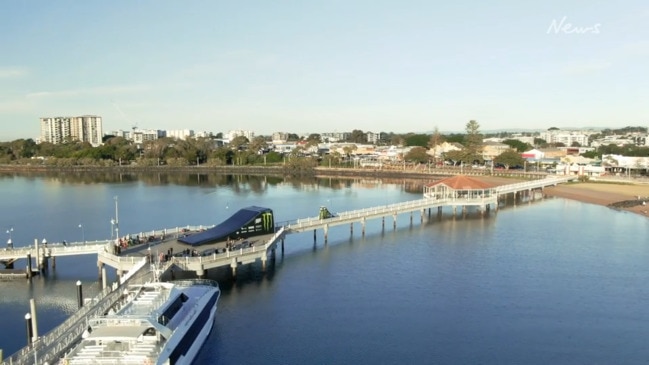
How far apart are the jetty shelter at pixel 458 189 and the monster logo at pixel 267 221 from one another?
83.0 feet

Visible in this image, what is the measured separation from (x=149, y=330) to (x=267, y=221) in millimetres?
17505

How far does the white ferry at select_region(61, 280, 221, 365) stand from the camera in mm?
16609

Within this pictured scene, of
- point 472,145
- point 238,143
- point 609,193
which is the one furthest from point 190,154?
point 609,193

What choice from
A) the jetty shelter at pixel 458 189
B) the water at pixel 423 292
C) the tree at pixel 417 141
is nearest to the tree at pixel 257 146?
the tree at pixel 417 141

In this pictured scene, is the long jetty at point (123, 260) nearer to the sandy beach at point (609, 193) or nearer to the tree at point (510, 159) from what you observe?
the sandy beach at point (609, 193)

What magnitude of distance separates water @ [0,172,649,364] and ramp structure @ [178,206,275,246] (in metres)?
2.57

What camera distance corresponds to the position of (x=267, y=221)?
35.1m

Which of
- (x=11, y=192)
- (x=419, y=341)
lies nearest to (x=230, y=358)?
(x=419, y=341)

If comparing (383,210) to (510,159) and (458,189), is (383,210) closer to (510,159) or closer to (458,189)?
(458,189)

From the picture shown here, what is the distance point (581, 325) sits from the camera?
24422 millimetres

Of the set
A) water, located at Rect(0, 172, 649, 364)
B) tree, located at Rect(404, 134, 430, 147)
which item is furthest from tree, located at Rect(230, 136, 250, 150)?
water, located at Rect(0, 172, 649, 364)

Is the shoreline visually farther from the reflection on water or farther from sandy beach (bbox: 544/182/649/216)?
the reflection on water

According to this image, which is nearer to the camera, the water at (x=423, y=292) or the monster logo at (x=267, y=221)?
the water at (x=423, y=292)

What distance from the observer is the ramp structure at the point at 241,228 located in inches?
1267
